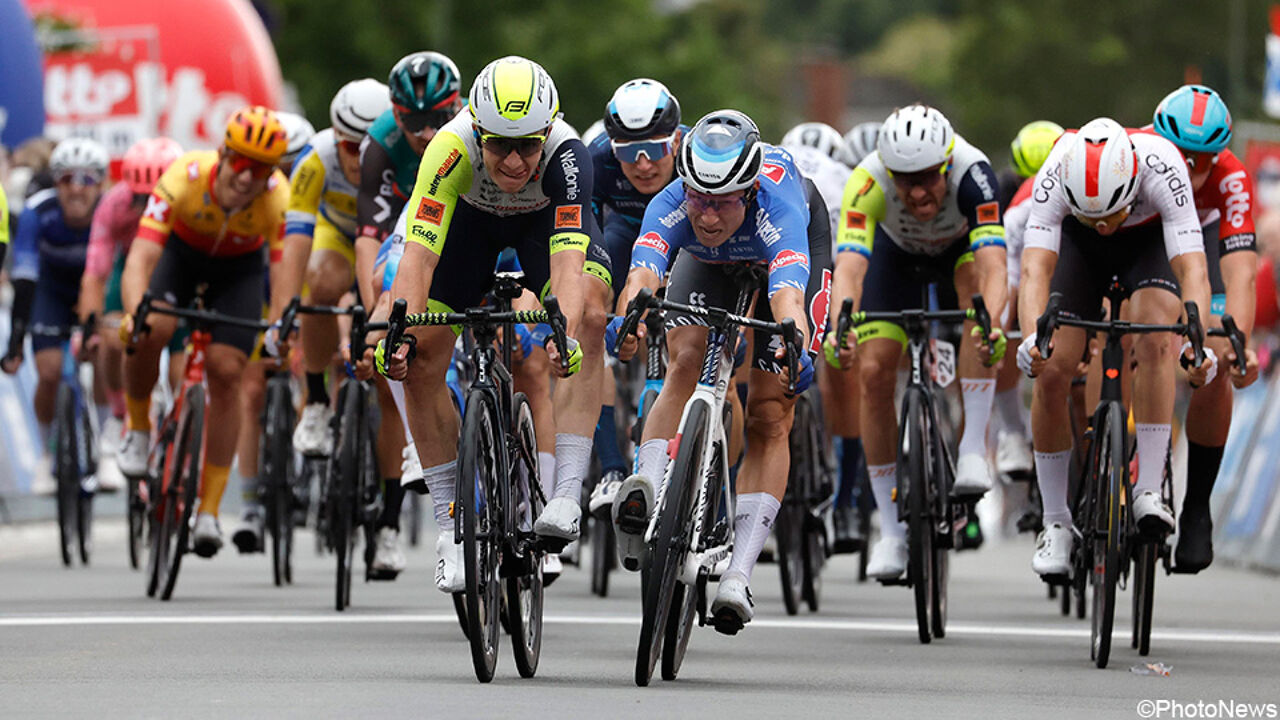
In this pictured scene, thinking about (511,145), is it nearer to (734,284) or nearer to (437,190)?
(437,190)

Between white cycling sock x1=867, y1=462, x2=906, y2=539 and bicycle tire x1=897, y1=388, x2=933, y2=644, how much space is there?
15.2 inches

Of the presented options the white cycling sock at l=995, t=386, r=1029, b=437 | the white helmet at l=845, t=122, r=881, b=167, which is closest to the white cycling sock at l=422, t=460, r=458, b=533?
the white cycling sock at l=995, t=386, r=1029, b=437

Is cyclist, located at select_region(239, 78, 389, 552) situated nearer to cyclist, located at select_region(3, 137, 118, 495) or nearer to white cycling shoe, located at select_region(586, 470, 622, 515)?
white cycling shoe, located at select_region(586, 470, 622, 515)

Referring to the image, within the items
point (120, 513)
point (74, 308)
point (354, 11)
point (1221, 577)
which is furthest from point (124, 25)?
point (354, 11)

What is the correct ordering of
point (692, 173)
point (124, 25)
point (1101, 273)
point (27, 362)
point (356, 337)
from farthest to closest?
1. point (124, 25)
2. point (27, 362)
3. point (1101, 273)
4. point (356, 337)
5. point (692, 173)

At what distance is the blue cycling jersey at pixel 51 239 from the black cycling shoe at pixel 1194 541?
8.35 m

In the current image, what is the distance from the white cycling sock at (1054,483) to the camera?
37.8 ft

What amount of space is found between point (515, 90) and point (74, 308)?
27.5 ft

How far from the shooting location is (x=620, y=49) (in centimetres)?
6744

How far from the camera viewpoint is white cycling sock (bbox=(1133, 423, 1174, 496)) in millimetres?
10719

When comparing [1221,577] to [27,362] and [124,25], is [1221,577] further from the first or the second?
[124,25]

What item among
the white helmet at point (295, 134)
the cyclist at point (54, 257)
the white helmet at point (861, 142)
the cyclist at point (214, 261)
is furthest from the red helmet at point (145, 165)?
the white helmet at point (861, 142)

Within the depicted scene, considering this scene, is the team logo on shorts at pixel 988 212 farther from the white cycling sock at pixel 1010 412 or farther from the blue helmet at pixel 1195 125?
the white cycling sock at pixel 1010 412

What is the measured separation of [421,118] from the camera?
40.3 feet
